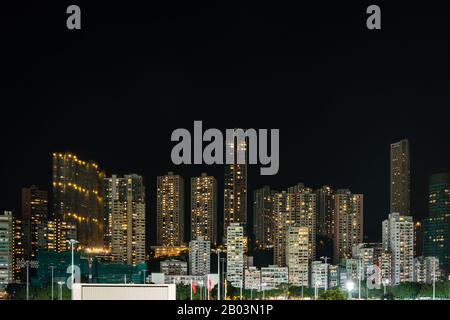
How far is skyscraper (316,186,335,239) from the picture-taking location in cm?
2106

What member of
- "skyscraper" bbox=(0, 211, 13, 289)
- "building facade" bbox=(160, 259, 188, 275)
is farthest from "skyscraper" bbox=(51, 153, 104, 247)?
"building facade" bbox=(160, 259, 188, 275)

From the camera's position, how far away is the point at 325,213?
21.6m

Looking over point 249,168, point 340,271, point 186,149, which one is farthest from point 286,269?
point 186,149

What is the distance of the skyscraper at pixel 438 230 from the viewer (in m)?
19.0

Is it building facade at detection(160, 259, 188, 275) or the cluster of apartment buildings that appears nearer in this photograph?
the cluster of apartment buildings

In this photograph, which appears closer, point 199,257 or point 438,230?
point 438,230

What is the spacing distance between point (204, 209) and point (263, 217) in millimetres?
1850

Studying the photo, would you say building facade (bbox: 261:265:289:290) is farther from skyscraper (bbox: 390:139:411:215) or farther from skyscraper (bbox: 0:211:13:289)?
skyscraper (bbox: 0:211:13:289)

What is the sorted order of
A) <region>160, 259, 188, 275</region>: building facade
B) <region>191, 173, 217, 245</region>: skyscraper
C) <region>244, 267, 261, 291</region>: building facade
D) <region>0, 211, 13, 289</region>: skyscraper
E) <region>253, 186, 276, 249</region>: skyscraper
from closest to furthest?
<region>0, 211, 13, 289</region>: skyscraper < <region>244, 267, 261, 291</region>: building facade < <region>160, 259, 188, 275</region>: building facade < <region>191, 173, 217, 245</region>: skyscraper < <region>253, 186, 276, 249</region>: skyscraper

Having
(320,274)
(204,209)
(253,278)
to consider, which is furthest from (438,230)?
(204,209)

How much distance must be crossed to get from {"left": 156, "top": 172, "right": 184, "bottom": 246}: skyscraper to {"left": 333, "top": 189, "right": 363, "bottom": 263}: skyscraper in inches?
184

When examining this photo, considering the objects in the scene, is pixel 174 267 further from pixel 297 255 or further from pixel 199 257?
pixel 297 255
